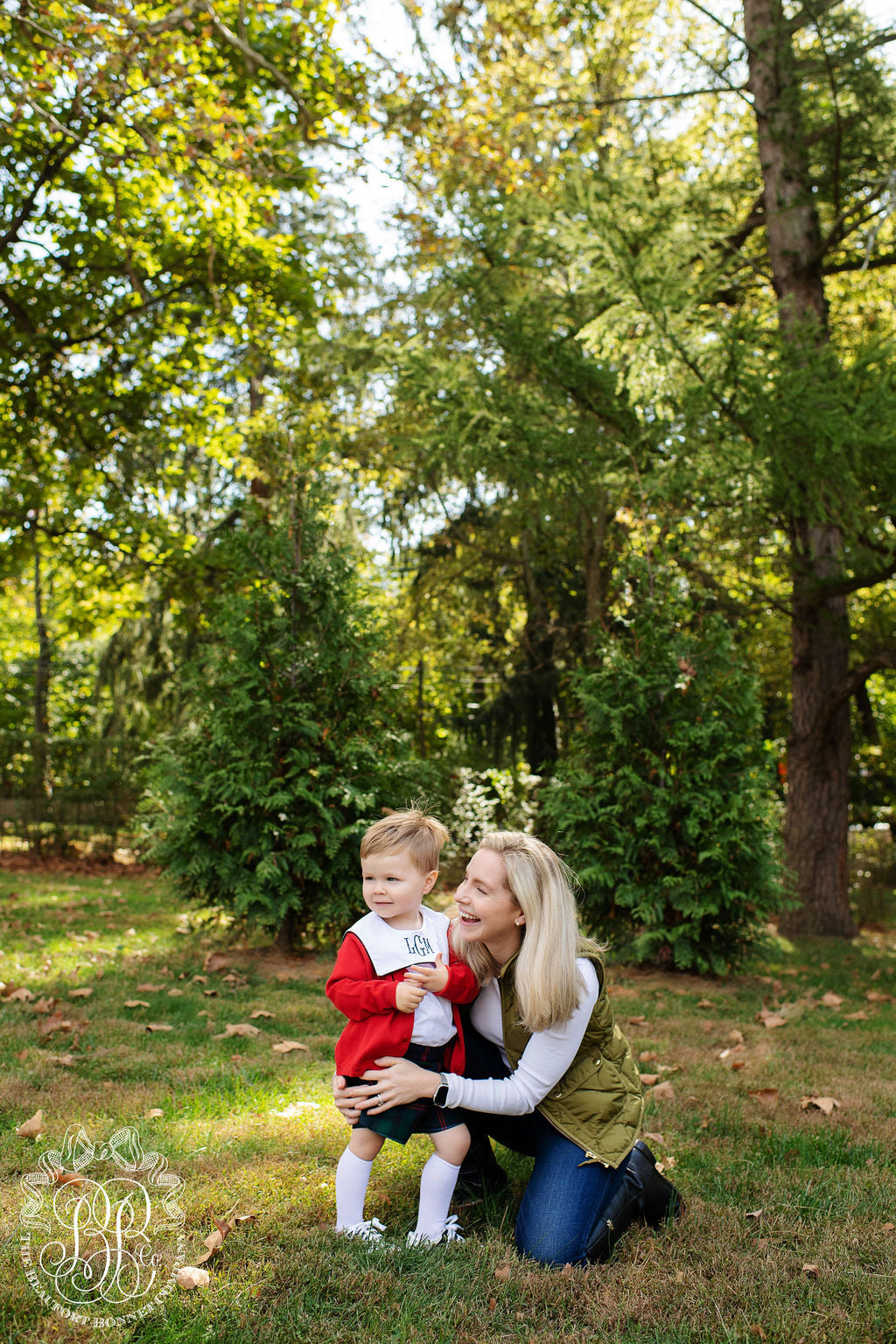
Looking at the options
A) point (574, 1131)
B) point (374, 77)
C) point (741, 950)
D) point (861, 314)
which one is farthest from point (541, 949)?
point (861, 314)

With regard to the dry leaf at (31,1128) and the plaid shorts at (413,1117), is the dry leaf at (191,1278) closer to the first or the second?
the plaid shorts at (413,1117)

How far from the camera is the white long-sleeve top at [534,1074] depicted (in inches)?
105

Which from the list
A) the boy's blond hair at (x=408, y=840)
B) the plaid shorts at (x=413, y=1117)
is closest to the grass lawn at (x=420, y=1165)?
the plaid shorts at (x=413, y=1117)

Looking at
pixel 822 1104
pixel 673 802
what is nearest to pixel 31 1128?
pixel 822 1104

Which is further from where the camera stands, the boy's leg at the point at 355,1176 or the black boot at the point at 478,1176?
the black boot at the point at 478,1176

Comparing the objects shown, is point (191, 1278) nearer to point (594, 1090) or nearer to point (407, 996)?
point (407, 996)

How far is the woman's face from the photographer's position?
280 cm

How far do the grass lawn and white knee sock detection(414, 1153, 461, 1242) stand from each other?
0.09 metres

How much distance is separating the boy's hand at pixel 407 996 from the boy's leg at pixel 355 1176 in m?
0.39

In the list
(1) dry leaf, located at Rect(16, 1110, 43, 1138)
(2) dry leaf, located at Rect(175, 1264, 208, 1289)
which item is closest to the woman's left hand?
(2) dry leaf, located at Rect(175, 1264, 208, 1289)

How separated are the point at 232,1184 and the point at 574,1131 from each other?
113cm

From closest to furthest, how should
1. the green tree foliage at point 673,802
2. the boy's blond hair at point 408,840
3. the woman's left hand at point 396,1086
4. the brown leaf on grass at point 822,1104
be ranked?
the woman's left hand at point 396,1086, the boy's blond hair at point 408,840, the brown leaf on grass at point 822,1104, the green tree foliage at point 673,802

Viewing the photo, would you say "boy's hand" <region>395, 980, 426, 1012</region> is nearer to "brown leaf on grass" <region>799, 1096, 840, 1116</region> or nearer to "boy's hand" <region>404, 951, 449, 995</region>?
"boy's hand" <region>404, 951, 449, 995</region>

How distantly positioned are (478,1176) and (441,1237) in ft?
1.27
